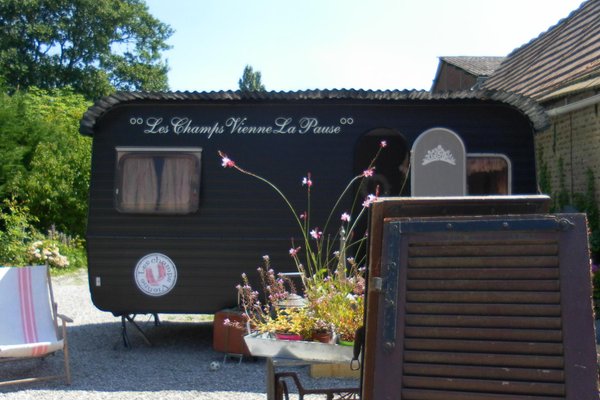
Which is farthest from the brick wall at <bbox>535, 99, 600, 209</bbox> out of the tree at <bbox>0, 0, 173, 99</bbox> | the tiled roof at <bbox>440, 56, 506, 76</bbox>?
the tree at <bbox>0, 0, 173, 99</bbox>

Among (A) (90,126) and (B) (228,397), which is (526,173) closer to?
(B) (228,397)

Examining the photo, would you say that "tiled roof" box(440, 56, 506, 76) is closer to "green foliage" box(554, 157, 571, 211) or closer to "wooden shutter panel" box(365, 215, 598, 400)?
"green foliage" box(554, 157, 571, 211)

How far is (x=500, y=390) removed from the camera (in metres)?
2.07

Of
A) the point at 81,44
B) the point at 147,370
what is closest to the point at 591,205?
A: the point at 147,370

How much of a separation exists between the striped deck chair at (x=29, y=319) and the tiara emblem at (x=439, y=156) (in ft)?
11.5

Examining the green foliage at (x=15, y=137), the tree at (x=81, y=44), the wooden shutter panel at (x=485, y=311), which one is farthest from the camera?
the tree at (x=81, y=44)

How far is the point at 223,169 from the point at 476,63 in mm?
17038

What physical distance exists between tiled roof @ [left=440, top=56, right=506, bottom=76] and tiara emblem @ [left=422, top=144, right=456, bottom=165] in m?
12.8

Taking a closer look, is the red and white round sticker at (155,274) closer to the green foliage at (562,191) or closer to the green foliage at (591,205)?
the green foliage at (591,205)

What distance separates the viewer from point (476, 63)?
23.0 meters

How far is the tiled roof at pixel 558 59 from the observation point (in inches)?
419

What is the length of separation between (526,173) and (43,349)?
451cm

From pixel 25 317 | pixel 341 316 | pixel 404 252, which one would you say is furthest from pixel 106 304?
pixel 404 252

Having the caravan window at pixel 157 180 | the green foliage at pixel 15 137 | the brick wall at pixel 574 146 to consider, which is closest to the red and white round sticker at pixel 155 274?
the caravan window at pixel 157 180
